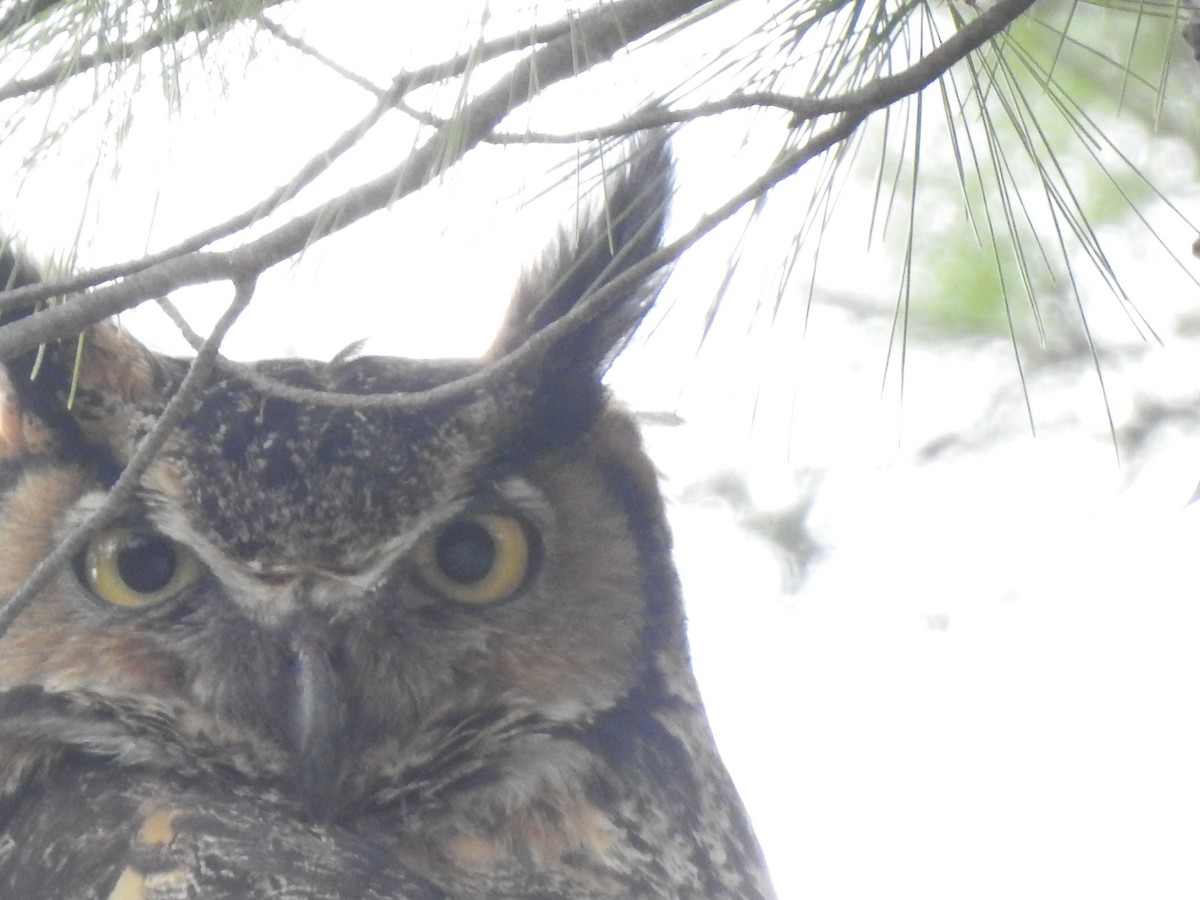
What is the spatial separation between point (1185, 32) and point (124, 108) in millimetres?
1065

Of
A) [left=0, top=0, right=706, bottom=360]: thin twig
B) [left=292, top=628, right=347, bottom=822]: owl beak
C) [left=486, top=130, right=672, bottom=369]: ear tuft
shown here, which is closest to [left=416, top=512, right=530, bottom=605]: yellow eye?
[left=292, top=628, right=347, bottom=822]: owl beak

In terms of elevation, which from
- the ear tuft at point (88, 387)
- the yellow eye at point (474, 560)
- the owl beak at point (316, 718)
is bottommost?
the owl beak at point (316, 718)

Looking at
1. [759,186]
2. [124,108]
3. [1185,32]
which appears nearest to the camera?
[759,186]

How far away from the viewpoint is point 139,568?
196 cm

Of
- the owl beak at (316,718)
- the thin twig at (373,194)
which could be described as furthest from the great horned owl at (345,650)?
the thin twig at (373,194)

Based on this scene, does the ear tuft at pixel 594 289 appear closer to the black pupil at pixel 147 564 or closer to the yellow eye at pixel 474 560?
the yellow eye at pixel 474 560

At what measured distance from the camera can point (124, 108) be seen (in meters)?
1.57

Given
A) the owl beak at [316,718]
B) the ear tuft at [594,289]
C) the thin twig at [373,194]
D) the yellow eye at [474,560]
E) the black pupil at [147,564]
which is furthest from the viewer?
the ear tuft at [594,289]

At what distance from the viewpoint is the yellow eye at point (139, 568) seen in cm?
194

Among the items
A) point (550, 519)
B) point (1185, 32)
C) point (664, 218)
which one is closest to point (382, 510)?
point (550, 519)

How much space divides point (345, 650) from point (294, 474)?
0.22 metres

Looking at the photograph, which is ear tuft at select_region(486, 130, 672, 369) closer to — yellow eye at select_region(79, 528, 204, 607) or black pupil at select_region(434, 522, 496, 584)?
black pupil at select_region(434, 522, 496, 584)

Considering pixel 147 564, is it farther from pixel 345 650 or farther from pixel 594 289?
pixel 594 289

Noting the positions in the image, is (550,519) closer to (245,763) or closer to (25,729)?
(245,763)
